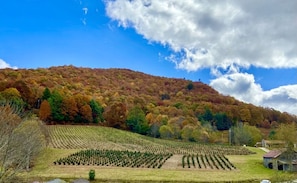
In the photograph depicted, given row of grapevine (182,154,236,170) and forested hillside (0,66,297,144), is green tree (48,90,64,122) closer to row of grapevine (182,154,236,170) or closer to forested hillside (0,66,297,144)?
forested hillside (0,66,297,144)

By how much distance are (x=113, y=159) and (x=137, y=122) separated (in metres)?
42.9

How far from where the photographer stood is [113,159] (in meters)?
46.3

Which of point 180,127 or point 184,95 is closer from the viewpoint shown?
point 180,127

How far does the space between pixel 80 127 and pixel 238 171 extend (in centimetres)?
4880

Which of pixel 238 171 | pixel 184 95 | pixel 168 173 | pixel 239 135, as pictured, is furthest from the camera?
pixel 184 95

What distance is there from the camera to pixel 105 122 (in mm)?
88875

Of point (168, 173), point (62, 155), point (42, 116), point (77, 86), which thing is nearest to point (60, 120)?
point (42, 116)

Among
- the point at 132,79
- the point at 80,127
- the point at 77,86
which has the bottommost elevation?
the point at 80,127

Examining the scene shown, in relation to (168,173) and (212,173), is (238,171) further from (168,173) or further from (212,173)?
(168,173)

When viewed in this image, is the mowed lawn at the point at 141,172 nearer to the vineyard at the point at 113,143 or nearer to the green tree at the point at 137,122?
the vineyard at the point at 113,143

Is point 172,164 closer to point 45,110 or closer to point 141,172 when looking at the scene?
point 141,172

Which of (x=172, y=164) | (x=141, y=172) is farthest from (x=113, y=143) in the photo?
(x=141, y=172)

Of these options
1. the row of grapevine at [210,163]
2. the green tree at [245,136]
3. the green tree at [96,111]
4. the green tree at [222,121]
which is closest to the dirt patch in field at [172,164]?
the row of grapevine at [210,163]

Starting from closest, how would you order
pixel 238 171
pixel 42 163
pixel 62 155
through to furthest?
pixel 238 171, pixel 42 163, pixel 62 155
